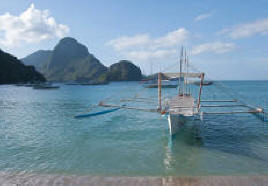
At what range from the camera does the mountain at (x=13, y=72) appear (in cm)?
9619

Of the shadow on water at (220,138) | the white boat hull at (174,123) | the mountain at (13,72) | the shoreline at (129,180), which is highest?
the mountain at (13,72)

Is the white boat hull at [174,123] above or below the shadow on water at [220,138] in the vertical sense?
above

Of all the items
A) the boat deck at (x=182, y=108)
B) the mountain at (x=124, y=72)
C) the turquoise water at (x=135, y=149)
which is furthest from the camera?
the mountain at (x=124, y=72)

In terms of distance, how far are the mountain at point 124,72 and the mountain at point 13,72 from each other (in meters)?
74.7

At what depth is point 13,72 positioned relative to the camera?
101062mm

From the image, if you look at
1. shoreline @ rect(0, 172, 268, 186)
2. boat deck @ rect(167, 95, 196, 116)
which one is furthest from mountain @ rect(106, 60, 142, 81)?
shoreline @ rect(0, 172, 268, 186)

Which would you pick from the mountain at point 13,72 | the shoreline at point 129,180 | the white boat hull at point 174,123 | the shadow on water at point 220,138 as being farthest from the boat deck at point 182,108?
the mountain at point 13,72

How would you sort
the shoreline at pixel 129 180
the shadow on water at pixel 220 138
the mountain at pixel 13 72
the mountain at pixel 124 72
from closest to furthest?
the shoreline at pixel 129 180 → the shadow on water at pixel 220 138 → the mountain at pixel 13 72 → the mountain at pixel 124 72

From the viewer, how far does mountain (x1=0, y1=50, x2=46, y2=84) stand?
96.2m

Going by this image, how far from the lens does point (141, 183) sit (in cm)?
695

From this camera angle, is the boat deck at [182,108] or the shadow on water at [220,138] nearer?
the shadow on water at [220,138]

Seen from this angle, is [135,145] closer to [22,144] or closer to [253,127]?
[22,144]

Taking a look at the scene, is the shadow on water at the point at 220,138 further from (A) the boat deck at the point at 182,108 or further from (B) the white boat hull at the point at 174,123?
(A) the boat deck at the point at 182,108

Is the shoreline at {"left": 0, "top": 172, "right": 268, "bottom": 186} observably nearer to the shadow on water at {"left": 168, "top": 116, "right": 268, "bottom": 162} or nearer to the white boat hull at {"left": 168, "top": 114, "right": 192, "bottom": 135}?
the shadow on water at {"left": 168, "top": 116, "right": 268, "bottom": 162}
